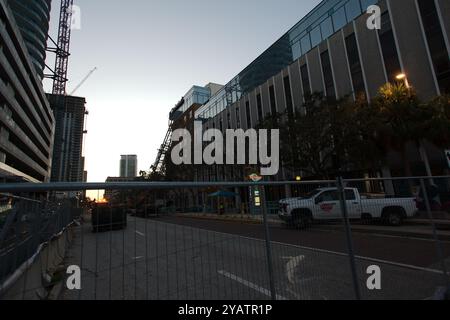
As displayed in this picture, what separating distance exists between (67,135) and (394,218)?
566ft

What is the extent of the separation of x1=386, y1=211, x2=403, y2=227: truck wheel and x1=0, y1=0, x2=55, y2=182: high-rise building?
4250 cm

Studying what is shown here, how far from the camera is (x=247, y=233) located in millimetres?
3914

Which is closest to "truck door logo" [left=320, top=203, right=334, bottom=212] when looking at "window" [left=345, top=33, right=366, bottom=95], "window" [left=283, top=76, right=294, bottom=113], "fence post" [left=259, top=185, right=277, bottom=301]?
"fence post" [left=259, top=185, right=277, bottom=301]

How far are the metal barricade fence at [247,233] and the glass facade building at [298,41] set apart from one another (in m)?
28.4

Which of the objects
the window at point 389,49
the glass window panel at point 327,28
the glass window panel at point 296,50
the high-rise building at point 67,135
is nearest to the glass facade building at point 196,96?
the glass window panel at point 296,50

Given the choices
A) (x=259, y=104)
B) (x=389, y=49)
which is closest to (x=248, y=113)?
(x=259, y=104)

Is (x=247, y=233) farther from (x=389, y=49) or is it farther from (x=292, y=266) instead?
(x=389, y=49)

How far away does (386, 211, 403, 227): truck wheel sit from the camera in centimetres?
440

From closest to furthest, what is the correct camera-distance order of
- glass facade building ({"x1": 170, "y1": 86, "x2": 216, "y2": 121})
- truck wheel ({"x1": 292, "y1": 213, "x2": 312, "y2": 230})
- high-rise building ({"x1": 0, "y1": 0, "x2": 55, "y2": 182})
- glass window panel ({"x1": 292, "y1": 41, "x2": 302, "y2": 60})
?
truck wheel ({"x1": 292, "y1": 213, "x2": 312, "y2": 230}) < glass window panel ({"x1": 292, "y1": 41, "x2": 302, "y2": 60}) < high-rise building ({"x1": 0, "y1": 0, "x2": 55, "y2": 182}) < glass facade building ({"x1": 170, "y1": 86, "x2": 216, "y2": 121})

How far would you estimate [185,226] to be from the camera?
313cm

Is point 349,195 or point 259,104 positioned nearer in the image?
point 349,195

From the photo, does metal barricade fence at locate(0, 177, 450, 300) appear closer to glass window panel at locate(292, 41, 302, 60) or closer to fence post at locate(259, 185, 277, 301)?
fence post at locate(259, 185, 277, 301)
